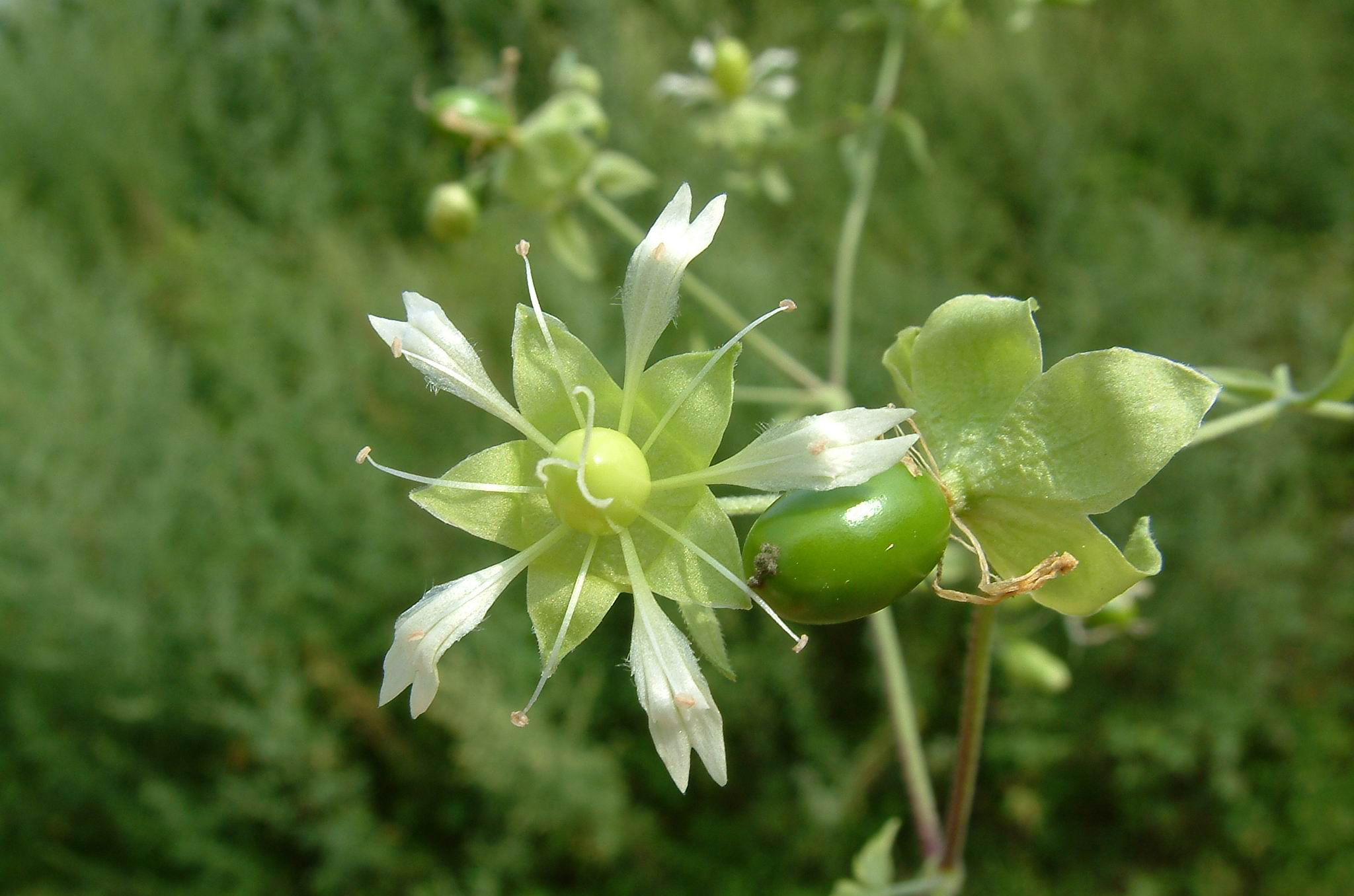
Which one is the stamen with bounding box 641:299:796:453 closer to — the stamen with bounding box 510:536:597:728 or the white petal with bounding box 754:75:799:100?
the stamen with bounding box 510:536:597:728

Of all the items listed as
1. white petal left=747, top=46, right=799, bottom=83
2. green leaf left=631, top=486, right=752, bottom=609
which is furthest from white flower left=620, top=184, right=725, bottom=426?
white petal left=747, top=46, right=799, bottom=83

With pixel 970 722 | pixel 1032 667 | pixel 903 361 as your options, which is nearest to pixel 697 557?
pixel 903 361

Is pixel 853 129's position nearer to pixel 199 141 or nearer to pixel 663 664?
pixel 663 664

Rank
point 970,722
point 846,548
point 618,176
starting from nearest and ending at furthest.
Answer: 1. point 846,548
2. point 970,722
3. point 618,176

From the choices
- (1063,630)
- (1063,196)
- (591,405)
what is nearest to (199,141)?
(1063,196)

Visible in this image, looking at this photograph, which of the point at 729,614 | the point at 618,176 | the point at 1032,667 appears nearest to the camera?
the point at 1032,667

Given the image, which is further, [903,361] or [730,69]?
[730,69]

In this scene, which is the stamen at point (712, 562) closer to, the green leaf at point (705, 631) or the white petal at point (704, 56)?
the green leaf at point (705, 631)

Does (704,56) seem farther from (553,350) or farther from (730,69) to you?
(553,350)
